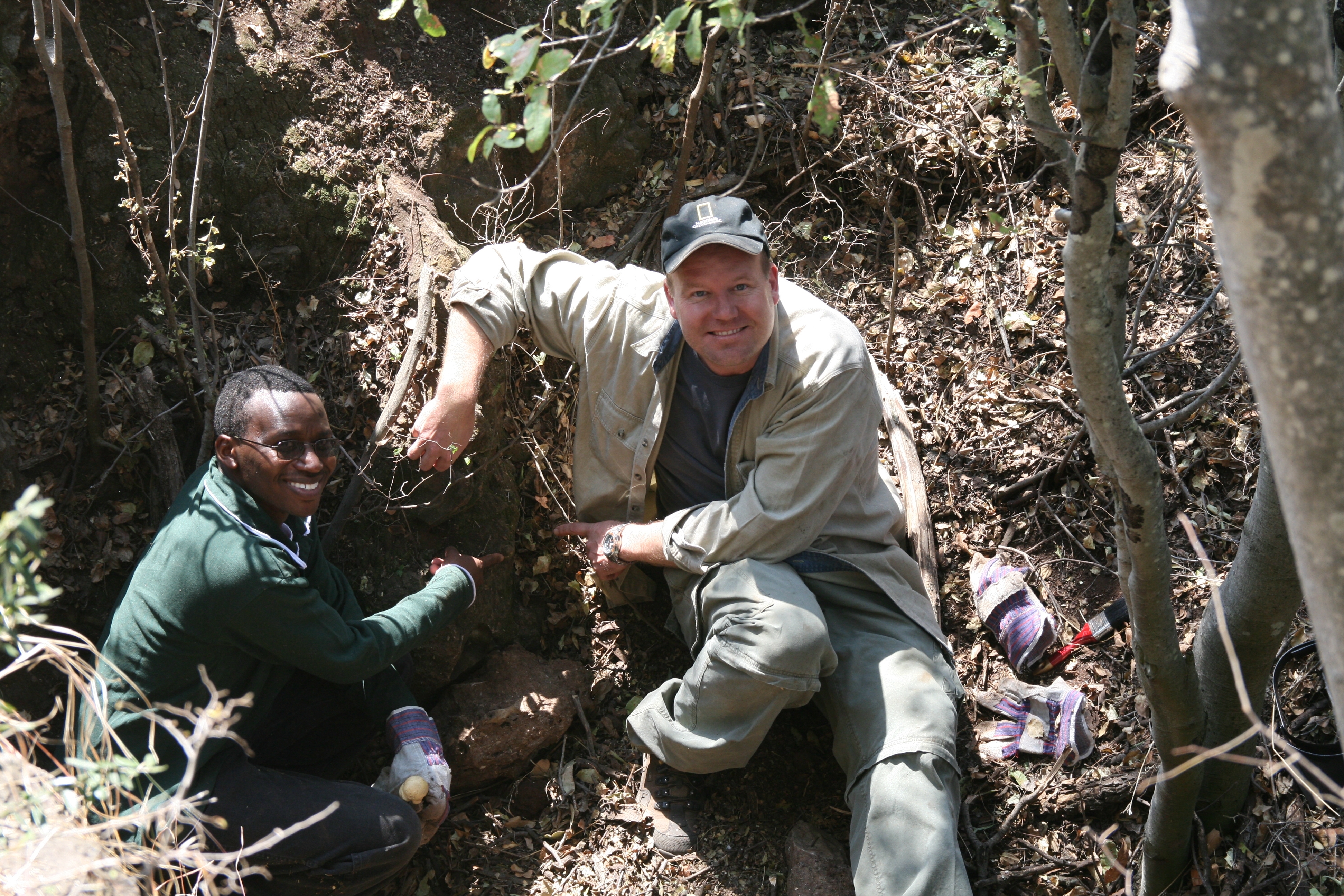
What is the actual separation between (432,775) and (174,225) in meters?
2.33

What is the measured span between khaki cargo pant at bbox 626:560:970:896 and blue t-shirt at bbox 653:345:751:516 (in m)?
0.40

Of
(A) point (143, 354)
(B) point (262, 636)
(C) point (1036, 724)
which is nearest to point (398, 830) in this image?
(B) point (262, 636)

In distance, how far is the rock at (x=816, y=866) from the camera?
3314 millimetres

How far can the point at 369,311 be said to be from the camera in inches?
161

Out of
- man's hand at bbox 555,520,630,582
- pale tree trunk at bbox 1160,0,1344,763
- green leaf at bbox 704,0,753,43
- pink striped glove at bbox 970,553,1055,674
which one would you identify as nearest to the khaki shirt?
man's hand at bbox 555,520,630,582

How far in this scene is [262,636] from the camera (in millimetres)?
2967

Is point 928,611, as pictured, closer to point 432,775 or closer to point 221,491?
point 432,775

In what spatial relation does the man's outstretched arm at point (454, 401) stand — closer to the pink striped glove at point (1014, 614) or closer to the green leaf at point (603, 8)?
the green leaf at point (603, 8)

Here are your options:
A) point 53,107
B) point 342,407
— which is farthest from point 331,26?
point 342,407

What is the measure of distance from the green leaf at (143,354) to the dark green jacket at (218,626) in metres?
0.99

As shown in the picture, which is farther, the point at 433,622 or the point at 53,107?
the point at 53,107

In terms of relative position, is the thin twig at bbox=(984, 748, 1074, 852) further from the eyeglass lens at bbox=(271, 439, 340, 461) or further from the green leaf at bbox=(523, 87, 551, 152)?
the green leaf at bbox=(523, 87, 551, 152)

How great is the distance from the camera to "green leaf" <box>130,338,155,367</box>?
392cm

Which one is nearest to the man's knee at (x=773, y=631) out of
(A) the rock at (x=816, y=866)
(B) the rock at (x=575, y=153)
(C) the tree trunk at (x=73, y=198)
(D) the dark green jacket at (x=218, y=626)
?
(A) the rock at (x=816, y=866)
